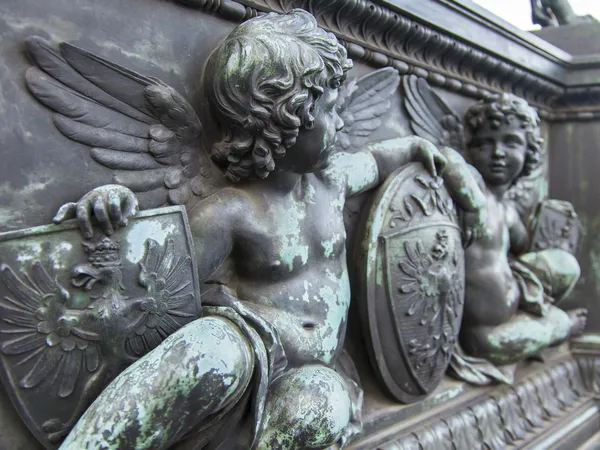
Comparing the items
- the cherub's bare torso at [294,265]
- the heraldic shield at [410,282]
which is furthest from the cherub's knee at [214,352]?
the heraldic shield at [410,282]

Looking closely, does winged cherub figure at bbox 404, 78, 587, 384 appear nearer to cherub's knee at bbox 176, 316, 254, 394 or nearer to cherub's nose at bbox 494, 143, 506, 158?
cherub's nose at bbox 494, 143, 506, 158

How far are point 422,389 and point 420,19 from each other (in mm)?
1259

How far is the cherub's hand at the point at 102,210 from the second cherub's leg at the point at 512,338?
148 centimetres

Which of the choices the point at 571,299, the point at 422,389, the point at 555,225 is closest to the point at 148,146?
the point at 422,389

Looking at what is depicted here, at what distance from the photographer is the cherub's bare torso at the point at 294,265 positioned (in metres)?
1.43

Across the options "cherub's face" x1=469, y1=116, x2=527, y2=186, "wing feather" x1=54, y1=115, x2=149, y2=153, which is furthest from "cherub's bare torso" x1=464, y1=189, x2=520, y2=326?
"wing feather" x1=54, y1=115, x2=149, y2=153

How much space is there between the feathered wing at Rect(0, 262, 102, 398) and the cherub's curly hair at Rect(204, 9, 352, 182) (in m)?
0.53

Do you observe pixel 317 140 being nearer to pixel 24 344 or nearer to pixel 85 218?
pixel 85 218

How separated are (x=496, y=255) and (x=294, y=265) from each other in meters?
1.04

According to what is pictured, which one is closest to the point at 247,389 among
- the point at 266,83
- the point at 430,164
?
the point at 266,83

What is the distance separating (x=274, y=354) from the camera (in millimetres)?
1293

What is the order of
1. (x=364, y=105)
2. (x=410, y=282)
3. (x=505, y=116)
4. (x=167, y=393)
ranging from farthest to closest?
(x=505, y=116) < (x=364, y=105) < (x=410, y=282) < (x=167, y=393)

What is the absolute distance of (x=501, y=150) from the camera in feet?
7.39

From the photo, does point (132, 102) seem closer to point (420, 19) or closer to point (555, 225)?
point (420, 19)
